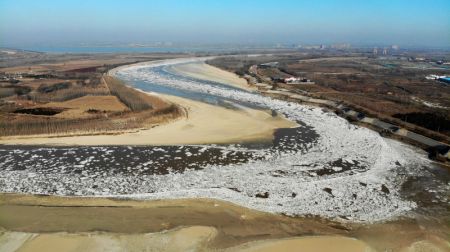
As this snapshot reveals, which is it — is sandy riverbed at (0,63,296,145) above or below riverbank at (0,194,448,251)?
above

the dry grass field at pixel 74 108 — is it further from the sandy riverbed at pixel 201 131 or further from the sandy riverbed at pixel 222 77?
the sandy riverbed at pixel 222 77

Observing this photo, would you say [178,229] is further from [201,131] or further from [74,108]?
[74,108]

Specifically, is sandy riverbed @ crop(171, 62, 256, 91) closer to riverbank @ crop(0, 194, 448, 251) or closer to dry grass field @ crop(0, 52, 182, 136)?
dry grass field @ crop(0, 52, 182, 136)

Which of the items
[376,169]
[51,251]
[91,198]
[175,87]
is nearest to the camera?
[51,251]

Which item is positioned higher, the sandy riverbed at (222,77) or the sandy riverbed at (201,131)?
the sandy riverbed at (222,77)

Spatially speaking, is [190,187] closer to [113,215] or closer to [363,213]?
[113,215]

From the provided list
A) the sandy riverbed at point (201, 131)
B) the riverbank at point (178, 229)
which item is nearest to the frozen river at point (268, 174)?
the riverbank at point (178, 229)

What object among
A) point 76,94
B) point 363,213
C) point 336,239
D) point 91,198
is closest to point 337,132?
point 363,213

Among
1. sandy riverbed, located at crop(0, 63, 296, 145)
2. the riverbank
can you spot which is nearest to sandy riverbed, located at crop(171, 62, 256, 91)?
sandy riverbed, located at crop(0, 63, 296, 145)
